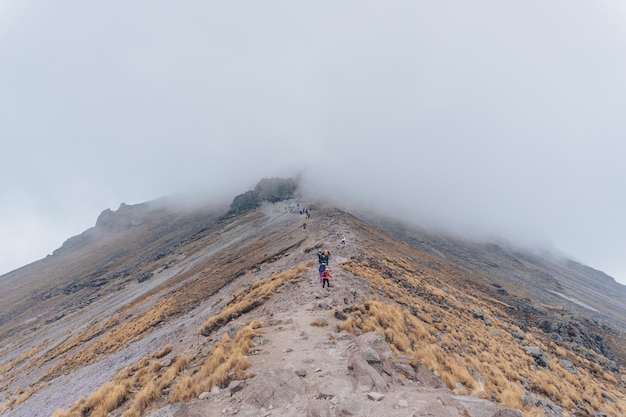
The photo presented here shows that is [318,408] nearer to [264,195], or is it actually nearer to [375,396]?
[375,396]

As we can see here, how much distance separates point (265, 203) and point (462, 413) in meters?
95.5

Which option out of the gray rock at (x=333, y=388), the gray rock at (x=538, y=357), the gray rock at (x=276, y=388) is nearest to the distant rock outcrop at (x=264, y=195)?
the gray rock at (x=538, y=357)

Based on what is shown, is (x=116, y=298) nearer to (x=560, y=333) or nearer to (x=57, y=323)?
(x=57, y=323)

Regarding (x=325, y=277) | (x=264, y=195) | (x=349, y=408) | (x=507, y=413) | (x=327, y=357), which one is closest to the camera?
(x=349, y=408)

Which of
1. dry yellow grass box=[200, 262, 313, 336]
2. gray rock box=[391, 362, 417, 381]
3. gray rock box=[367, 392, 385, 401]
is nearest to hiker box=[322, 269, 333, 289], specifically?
dry yellow grass box=[200, 262, 313, 336]

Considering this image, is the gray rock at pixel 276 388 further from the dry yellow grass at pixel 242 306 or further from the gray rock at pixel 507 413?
the dry yellow grass at pixel 242 306

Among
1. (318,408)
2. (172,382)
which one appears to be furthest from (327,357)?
(172,382)

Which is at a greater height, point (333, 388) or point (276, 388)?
point (276, 388)

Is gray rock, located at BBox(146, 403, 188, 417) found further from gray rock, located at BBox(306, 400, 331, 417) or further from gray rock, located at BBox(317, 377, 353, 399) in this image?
gray rock, located at BBox(317, 377, 353, 399)

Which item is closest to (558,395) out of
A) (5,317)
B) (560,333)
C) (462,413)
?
(462,413)

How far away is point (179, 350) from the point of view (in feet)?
45.5

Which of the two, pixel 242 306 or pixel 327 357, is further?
pixel 242 306

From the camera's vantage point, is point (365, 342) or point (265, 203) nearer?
point (365, 342)

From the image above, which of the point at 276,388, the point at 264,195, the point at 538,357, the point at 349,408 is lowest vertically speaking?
the point at 538,357
